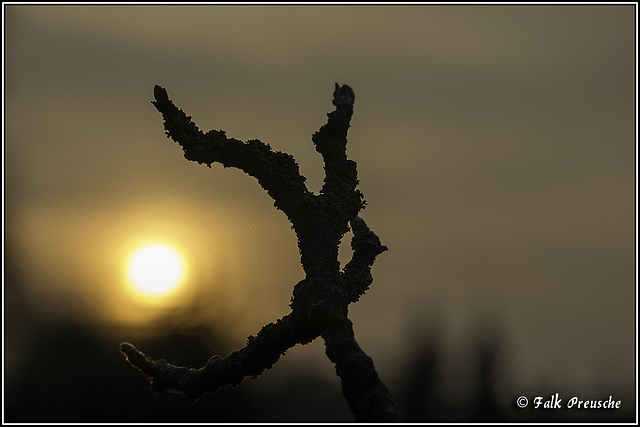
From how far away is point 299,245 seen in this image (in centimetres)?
682

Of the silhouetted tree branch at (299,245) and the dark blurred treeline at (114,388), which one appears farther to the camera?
the dark blurred treeline at (114,388)

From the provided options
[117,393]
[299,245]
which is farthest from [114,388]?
[299,245]

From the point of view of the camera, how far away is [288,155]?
22.9 ft

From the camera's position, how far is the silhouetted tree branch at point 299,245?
6336mm

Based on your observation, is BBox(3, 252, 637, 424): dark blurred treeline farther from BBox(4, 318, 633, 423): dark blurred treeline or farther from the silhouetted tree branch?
the silhouetted tree branch

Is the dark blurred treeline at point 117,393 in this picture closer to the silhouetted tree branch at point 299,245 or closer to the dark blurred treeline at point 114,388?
the dark blurred treeline at point 114,388

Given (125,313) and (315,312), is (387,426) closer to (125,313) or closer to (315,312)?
(315,312)

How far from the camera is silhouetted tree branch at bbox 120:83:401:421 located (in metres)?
6.34

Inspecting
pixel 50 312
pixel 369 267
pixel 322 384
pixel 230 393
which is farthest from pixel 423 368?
pixel 369 267

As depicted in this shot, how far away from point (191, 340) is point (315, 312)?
83.2 meters

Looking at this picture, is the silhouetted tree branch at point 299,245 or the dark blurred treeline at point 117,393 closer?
the silhouetted tree branch at point 299,245

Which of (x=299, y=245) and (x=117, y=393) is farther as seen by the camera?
(x=117, y=393)

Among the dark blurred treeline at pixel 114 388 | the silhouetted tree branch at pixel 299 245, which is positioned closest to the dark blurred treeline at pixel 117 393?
the dark blurred treeline at pixel 114 388

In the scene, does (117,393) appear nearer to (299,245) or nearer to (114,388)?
(114,388)
